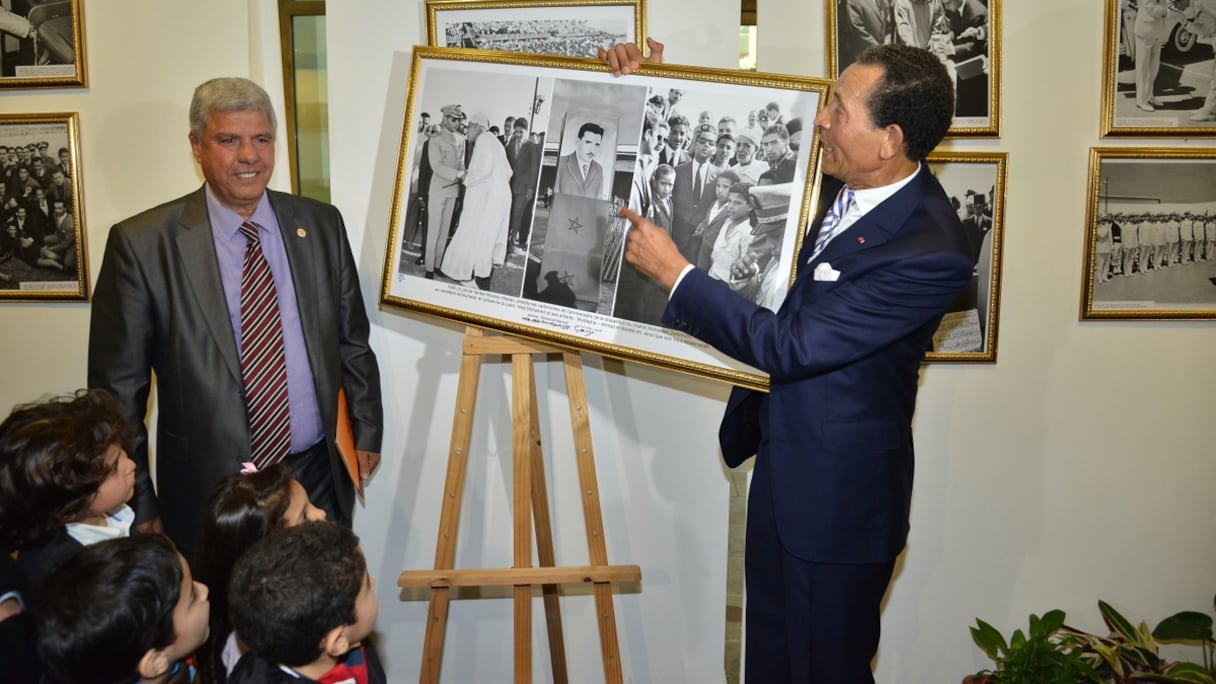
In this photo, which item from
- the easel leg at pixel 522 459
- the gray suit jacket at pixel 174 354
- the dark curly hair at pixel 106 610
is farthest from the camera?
the easel leg at pixel 522 459

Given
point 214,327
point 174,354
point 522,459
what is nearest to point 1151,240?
point 522,459

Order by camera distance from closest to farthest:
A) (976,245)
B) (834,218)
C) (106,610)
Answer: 1. (106,610)
2. (834,218)
3. (976,245)

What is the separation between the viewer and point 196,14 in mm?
3377

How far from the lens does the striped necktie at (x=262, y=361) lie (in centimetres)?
284

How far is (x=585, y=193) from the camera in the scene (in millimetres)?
2910

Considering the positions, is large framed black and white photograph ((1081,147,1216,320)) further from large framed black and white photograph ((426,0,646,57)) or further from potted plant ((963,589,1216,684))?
large framed black and white photograph ((426,0,646,57))

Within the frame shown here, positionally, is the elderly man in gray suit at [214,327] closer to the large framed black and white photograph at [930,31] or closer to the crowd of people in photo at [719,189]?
the crowd of people in photo at [719,189]

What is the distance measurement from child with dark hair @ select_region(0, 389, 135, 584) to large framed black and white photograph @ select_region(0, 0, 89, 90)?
1.63 m

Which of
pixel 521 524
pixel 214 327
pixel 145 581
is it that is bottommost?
pixel 521 524

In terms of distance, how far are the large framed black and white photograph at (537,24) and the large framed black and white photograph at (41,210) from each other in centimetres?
137

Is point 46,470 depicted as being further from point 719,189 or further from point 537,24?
point 537,24

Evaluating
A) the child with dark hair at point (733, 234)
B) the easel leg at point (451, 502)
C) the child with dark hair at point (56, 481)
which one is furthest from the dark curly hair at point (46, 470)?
the child with dark hair at point (733, 234)

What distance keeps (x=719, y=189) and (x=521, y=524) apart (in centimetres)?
123

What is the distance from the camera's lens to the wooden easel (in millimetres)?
3131
